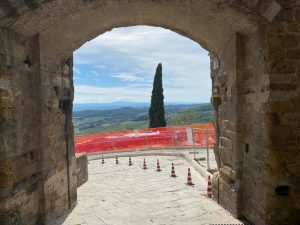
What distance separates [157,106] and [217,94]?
741 inches

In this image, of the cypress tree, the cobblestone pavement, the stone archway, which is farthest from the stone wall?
the cypress tree

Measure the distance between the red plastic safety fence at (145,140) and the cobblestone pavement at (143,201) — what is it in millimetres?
4802

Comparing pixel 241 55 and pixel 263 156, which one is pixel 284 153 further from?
pixel 241 55

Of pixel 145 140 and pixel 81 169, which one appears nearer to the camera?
pixel 81 169

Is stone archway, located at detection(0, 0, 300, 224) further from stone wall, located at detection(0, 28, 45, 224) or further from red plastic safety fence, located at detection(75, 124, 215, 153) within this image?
red plastic safety fence, located at detection(75, 124, 215, 153)

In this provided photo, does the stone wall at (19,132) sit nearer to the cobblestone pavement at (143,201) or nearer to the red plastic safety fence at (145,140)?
the cobblestone pavement at (143,201)

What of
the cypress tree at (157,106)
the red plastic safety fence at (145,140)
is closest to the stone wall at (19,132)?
the red plastic safety fence at (145,140)

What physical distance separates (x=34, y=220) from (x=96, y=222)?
1182 mm

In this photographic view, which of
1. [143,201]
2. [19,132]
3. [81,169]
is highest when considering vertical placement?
[19,132]

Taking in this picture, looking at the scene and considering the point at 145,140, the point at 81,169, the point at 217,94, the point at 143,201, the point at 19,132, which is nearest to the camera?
the point at 19,132

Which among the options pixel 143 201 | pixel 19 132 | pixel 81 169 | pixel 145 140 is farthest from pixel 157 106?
pixel 19 132

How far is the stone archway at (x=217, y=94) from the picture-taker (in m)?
5.20

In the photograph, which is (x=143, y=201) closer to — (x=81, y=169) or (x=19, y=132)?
(x=81, y=169)

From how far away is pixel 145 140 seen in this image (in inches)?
695
